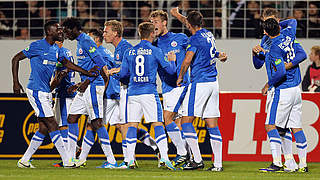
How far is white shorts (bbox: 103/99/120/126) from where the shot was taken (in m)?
11.1

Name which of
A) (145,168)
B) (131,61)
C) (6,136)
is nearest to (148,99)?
(131,61)

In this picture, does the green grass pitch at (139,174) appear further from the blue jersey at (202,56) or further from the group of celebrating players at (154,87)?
the blue jersey at (202,56)

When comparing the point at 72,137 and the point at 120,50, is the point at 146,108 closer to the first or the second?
the point at 120,50

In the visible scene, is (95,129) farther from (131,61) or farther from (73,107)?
(131,61)

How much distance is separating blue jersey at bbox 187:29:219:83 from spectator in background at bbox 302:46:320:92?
4067 mm

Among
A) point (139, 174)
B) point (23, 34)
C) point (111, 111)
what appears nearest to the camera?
point (139, 174)

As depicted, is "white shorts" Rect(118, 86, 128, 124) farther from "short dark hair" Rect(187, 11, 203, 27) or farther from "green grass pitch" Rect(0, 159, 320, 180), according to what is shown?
"short dark hair" Rect(187, 11, 203, 27)

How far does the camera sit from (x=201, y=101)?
996 cm

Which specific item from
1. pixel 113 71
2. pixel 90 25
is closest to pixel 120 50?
pixel 113 71

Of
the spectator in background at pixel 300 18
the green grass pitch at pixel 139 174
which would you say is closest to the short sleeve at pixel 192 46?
the green grass pitch at pixel 139 174

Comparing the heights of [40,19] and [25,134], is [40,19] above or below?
above

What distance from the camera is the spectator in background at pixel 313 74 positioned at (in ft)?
45.1

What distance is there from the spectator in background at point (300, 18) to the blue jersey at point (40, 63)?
5.83 meters

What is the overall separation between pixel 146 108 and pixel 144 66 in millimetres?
573
